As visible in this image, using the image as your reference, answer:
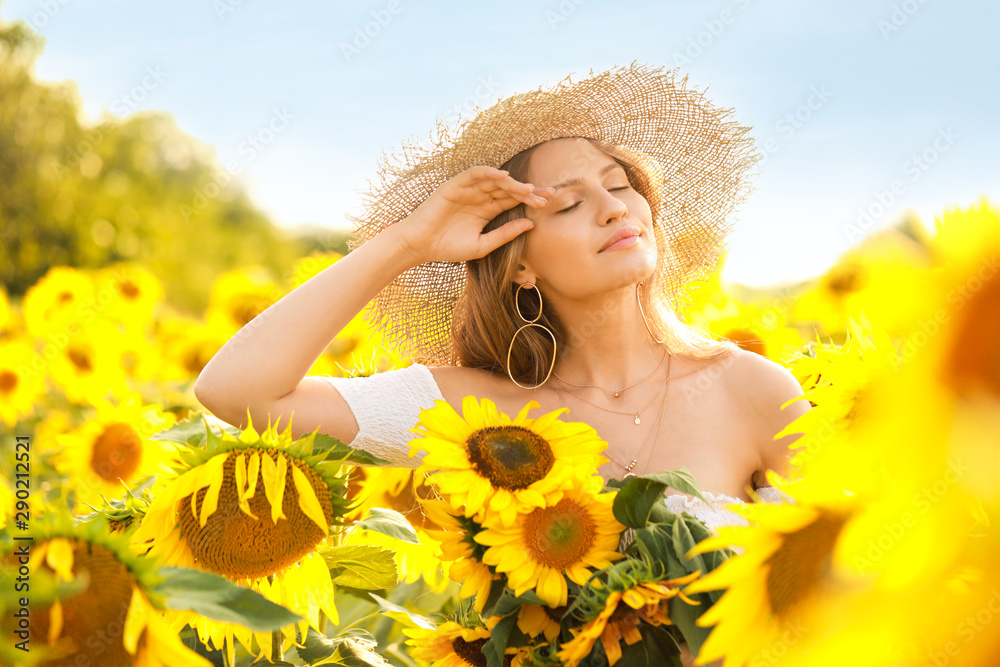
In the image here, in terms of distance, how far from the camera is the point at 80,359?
308cm

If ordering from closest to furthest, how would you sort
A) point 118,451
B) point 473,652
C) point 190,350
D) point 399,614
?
point 473,652, point 399,614, point 118,451, point 190,350

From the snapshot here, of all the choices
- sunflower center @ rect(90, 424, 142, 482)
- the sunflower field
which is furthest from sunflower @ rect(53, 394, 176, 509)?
the sunflower field

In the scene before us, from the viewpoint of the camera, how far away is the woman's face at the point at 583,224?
5.18 ft

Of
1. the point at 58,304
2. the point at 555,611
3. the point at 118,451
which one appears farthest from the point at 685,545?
the point at 58,304

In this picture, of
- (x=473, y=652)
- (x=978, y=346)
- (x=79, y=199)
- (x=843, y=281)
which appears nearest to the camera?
(x=978, y=346)

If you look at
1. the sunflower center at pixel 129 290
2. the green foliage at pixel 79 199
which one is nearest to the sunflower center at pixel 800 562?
the sunflower center at pixel 129 290

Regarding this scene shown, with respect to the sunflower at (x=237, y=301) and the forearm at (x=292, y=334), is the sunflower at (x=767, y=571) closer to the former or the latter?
the forearm at (x=292, y=334)

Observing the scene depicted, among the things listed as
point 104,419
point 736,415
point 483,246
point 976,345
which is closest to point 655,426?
point 736,415

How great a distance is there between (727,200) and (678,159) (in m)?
0.18

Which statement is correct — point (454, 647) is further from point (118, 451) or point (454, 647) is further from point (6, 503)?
point (118, 451)

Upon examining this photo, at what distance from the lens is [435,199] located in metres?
1.62

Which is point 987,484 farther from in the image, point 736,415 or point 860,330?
point 736,415

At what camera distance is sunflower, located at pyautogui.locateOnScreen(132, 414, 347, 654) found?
88cm

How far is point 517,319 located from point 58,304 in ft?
9.09
